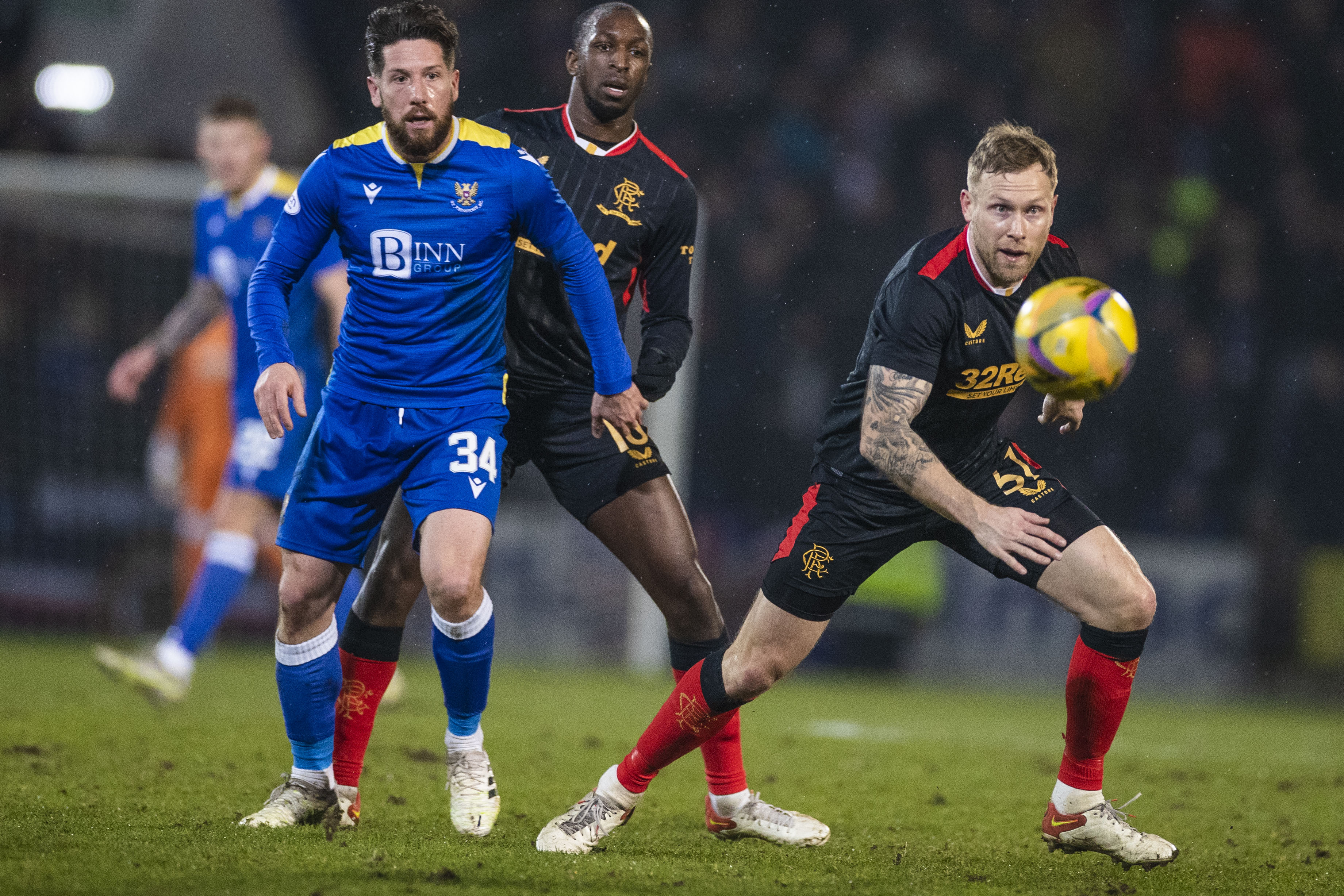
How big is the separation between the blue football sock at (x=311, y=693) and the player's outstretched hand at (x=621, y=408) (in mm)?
1026

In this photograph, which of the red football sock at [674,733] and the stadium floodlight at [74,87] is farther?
the stadium floodlight at [74,87]

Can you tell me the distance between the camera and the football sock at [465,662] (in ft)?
13.3

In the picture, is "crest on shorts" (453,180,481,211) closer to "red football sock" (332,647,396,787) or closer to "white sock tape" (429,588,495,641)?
"white sock tape" (429,588,495,641)

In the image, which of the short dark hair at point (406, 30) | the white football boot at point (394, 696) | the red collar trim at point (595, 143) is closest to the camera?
the short dark hair at point (406, 30)

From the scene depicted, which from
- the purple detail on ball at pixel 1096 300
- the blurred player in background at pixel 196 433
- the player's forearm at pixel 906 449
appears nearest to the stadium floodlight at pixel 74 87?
the blurred player in background at pixel 196 433

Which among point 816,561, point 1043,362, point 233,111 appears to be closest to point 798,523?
point 816,561

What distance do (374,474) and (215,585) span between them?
2758 mm

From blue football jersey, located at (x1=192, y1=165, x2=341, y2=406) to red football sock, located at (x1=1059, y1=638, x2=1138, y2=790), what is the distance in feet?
12.8

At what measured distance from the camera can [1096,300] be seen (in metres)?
3.85

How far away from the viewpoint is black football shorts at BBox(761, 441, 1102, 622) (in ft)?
13.3

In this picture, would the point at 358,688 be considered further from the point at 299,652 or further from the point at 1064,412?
the point at 1064,412

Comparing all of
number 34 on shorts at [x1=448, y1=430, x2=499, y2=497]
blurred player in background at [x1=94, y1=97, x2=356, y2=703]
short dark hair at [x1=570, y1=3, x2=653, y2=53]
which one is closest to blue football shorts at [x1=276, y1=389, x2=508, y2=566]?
number 34 on shorts at [x1=448, y1=430, x2=499, y2=497]

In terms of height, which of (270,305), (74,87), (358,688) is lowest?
(358,688)

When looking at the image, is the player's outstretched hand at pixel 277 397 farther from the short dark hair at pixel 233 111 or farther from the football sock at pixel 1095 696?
the short dark hair at pixel 233 111
